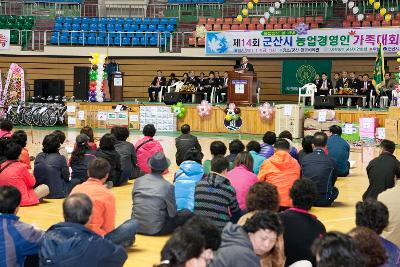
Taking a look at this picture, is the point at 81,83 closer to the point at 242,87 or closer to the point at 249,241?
the point at 242,87

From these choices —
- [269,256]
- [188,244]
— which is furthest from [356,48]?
[188,244]

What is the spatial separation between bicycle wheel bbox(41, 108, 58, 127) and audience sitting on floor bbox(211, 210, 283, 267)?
20.4m

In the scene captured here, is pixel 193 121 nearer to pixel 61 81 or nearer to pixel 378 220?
pixel 61 81

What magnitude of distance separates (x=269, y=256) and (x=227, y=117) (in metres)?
17.0

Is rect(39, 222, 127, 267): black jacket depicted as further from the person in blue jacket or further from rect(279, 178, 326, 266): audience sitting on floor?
the person in blue jacket

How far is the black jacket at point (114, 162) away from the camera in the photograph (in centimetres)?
1117

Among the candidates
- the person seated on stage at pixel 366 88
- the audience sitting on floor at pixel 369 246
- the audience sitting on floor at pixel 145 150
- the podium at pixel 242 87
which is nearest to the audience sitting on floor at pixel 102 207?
the audience sitting on floor at pixel 369 246

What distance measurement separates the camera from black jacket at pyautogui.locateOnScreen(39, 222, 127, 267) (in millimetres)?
5199

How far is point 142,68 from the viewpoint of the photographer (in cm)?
2823

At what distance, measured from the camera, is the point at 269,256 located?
5309mm

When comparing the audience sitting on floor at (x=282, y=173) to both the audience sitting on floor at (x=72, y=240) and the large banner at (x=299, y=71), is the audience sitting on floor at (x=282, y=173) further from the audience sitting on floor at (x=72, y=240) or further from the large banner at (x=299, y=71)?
the large banner at (x=299, y=71)

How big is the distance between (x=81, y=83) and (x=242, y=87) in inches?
255

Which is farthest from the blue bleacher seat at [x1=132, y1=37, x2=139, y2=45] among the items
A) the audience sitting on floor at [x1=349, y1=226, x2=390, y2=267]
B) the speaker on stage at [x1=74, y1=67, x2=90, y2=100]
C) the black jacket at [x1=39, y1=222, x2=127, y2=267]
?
the audience sitting on floor at [x1=349, y1=226, x2=390, y2=267]

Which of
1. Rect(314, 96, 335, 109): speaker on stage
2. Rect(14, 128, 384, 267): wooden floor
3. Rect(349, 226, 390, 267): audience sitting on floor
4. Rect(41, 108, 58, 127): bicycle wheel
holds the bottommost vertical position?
Rect(14, 128, 384, 267): wooden floor
